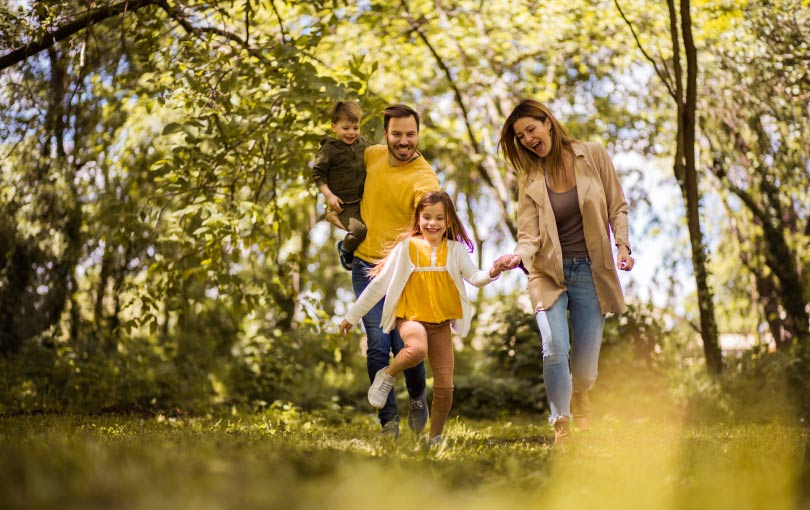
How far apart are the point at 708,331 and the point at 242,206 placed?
485cm

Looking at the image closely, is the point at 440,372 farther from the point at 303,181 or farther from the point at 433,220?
the point at 303,181

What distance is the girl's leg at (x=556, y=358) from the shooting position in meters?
4.54

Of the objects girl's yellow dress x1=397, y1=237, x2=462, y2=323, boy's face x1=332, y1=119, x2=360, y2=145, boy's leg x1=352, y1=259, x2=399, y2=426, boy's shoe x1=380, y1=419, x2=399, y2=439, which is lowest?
boy's shoe x1=380, y1=419, x2=399, y2=439

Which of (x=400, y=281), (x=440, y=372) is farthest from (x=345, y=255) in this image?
(x=440, y=372)

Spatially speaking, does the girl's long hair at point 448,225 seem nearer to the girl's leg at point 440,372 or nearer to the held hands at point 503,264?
the held hands at point 503,264

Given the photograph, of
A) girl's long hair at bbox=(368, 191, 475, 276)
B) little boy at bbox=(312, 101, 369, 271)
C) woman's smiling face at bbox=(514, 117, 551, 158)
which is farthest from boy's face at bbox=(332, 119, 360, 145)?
woman's smiling face at bbox=(514, 117, 551, 158)

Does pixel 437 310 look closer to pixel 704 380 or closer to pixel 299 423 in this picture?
pixel 299 423

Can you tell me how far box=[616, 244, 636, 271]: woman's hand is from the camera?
15.1 ft

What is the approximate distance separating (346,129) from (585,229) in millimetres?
1673

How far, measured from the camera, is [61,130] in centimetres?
909

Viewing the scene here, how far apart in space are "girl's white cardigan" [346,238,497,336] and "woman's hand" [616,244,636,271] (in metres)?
0.77

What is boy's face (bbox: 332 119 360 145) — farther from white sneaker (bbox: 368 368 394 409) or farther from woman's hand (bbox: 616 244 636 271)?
woman's hand (bbox: 616 244 636 271)

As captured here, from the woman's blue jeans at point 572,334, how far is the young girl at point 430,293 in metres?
0.48

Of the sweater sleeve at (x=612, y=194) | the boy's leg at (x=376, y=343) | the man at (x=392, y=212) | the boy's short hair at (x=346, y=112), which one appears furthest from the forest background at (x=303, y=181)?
the sweater sleeve at (x=612, y=194)
